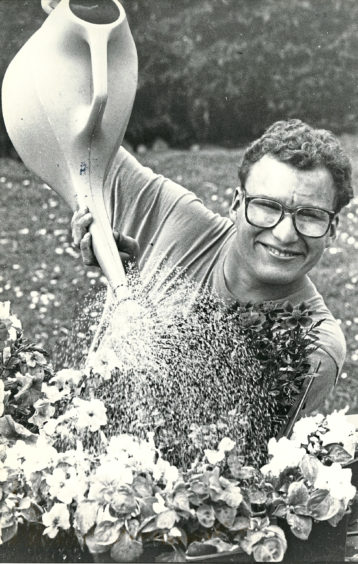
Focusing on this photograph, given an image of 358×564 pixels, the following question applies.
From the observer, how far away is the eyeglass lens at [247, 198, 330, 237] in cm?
226

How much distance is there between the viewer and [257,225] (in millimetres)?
2289

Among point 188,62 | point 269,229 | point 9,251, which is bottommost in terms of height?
point 9,251

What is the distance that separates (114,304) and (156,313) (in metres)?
0.10

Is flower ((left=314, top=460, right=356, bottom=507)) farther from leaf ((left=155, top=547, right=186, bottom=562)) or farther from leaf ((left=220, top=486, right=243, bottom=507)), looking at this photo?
leaf ((left=155, top=547, right=186, bottom=562))

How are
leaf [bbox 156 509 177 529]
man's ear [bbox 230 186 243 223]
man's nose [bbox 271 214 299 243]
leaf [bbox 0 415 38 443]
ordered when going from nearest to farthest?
leaf [bbox 156 509 177 529]
leaf [bbox 0 415 38 443]
man's nose [bbox 271 214 299 243]
man's ear [bbox 230 186 243 223]

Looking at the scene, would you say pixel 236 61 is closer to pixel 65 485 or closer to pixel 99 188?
pixel 99 188

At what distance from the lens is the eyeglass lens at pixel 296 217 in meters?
2.26

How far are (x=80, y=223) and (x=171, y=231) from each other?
222 millimetres

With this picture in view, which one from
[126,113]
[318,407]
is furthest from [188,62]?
[318,407]

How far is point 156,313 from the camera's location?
2312mm

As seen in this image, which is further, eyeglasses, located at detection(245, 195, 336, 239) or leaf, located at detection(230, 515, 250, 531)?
eyeglasses, located at detection(245, 195, 336, 239)

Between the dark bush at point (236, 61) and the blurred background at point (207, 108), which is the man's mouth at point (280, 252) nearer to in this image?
the blurred background at point (207, 108)

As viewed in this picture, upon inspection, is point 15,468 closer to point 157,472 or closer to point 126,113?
point 157,472

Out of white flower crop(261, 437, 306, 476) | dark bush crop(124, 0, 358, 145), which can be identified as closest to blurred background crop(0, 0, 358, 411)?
dark bush crop(124, 0, 358, 145)
